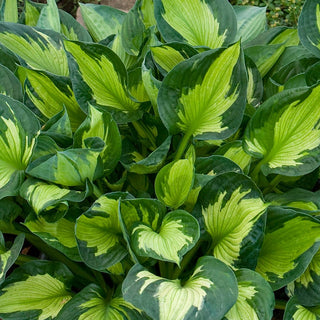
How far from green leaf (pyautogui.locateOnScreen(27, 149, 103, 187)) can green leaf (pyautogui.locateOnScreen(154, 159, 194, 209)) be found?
0.44ft

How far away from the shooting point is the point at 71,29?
1410 mm

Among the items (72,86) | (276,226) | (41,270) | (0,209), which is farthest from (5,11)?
(276,226)

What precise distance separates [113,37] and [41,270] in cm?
69

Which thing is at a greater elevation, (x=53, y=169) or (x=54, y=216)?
(x=53, y=169)

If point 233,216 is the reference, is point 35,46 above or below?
above

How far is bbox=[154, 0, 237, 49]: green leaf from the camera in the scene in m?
1.23

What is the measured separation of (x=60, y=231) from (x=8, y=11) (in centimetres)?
71

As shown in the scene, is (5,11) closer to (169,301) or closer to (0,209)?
(0,209)

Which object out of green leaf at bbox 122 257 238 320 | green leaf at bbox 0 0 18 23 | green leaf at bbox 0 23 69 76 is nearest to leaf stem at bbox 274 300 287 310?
green leaf at bbox 122 257 238 320

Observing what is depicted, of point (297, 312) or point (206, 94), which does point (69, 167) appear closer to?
point (206, 94)

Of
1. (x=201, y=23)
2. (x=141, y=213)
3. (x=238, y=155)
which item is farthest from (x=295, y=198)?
(x=201, y=23)

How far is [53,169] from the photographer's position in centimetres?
95

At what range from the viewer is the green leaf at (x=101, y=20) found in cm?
145

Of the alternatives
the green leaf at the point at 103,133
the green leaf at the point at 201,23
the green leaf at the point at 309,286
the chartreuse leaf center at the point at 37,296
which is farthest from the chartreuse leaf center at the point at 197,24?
the chartreuse leaf center at the point at 37,296
